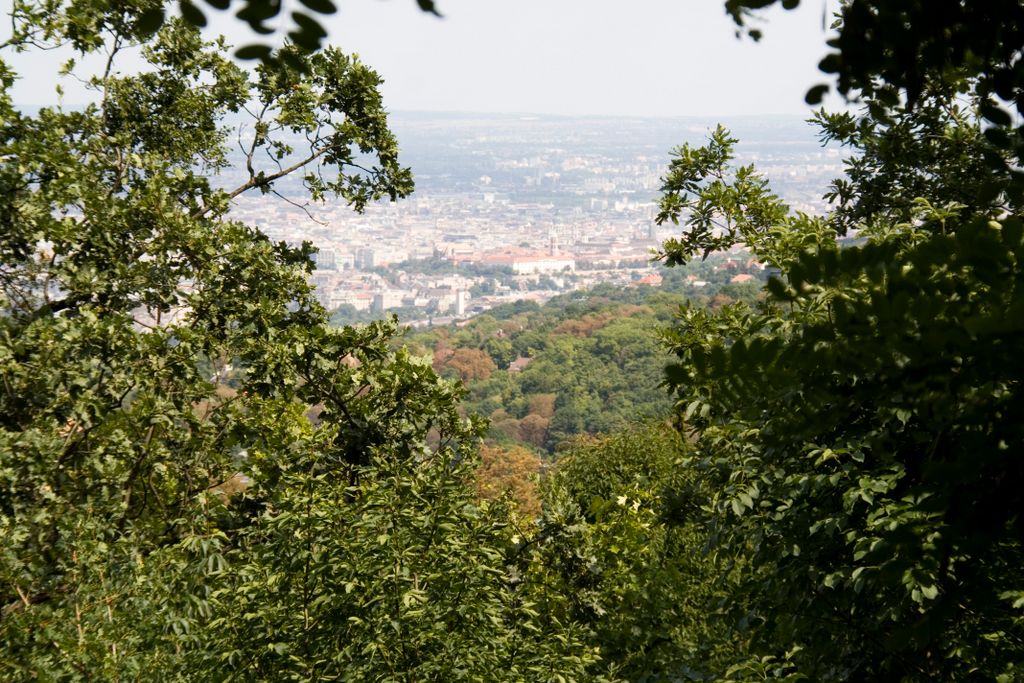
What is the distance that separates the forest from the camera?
1598mm

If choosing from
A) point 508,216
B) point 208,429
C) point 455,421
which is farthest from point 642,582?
point 508,216

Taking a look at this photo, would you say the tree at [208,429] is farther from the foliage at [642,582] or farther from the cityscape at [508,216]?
the cityscape at [508,216]

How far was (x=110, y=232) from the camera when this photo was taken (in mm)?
6164

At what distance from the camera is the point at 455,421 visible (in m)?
5.99

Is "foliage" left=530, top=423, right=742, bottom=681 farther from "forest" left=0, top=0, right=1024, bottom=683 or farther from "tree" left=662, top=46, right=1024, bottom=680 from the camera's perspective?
"tree" left=662, top=46, right=1024, bottom=680

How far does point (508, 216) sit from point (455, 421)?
421 ft

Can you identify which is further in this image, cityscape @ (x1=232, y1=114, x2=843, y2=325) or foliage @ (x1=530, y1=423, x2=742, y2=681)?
cityscape @ (x1=232, y1=114, x2=843, y2=325)

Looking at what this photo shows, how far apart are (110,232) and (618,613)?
423 centimetres

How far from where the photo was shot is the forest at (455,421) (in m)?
1.60

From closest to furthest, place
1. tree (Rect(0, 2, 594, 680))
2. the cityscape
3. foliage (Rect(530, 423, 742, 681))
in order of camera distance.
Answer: tree (Rect(0, 2, 594, 680))
foliage (Rect(530, 423, 742, 681))
the cityscape

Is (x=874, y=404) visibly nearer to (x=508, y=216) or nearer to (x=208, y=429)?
(x=208, y=429)

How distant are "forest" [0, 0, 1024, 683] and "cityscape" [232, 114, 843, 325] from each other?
228ft

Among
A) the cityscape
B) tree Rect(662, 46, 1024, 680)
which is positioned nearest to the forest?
tree Rect(662, 46, 1024, 680)

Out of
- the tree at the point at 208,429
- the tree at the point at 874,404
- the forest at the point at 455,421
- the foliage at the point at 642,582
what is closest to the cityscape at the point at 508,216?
the tree at the point at 208,429
